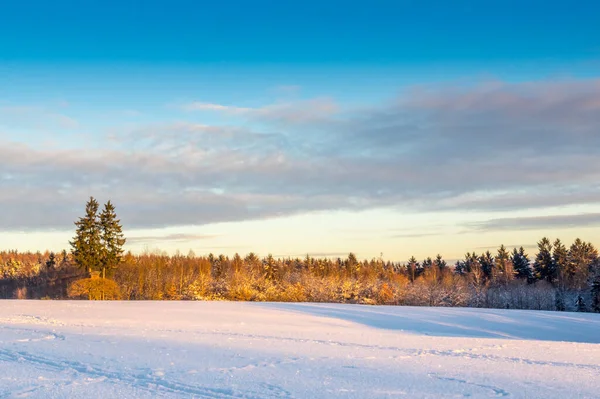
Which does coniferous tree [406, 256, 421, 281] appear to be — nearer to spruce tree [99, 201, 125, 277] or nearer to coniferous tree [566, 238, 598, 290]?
coniferous tree [566, 238, 598, 290]

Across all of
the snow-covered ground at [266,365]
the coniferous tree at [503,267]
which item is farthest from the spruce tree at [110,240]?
the coniferous tree at [503,267]

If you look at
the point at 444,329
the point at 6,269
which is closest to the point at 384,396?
the point at 444,329

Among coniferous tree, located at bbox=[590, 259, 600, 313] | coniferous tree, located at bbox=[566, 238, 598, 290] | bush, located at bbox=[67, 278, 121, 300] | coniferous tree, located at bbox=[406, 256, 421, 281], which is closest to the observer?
bush, located at bbox=[67, 278, 121, 300]

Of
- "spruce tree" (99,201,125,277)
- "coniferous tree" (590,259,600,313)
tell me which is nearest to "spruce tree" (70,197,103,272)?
"spruce tree" (99,201,125,277)

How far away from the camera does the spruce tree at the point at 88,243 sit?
169 feet

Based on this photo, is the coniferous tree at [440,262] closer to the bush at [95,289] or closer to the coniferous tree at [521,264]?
the coniferous tree at [521,264]

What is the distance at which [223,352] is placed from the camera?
1173 cm

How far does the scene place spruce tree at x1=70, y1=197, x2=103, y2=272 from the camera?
169ft

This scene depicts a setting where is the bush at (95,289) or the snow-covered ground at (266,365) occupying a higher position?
the snow-covered ground at (266,365)

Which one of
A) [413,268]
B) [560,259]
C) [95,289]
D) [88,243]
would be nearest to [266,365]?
[95,289]

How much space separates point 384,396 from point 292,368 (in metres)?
2.52

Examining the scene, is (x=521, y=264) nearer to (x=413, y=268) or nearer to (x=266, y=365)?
(x=413, y=268)

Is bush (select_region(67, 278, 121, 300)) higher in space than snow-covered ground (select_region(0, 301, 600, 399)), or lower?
lower

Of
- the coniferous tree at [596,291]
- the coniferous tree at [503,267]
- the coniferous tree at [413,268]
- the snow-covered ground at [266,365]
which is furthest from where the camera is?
the coniferous tree at [413,268]
